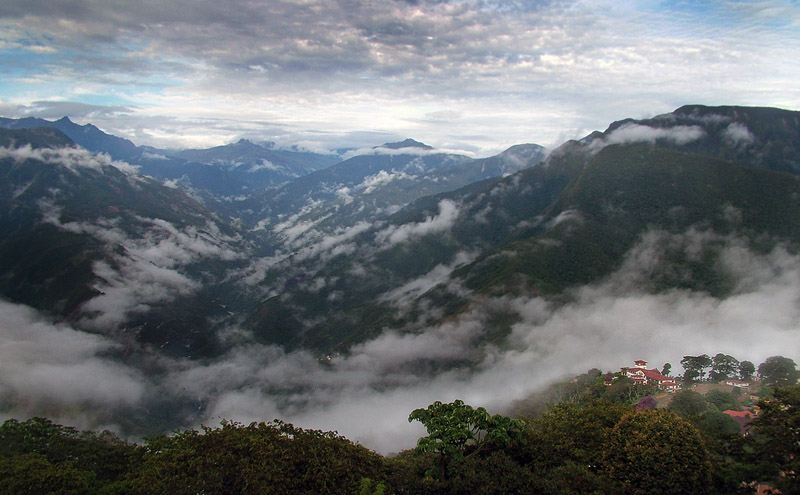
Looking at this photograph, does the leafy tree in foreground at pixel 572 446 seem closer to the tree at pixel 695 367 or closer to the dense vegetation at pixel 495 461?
the dense vegetation at pixel 495 461

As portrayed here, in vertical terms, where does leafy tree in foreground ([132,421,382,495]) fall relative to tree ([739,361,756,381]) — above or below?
above

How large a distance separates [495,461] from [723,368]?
10823 cm

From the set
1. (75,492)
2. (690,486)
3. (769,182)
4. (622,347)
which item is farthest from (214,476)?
(769,182)

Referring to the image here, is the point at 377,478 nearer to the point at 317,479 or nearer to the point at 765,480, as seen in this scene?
the point at 317,479

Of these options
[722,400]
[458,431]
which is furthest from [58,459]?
[722,400]

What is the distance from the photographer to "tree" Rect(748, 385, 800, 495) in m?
28.3

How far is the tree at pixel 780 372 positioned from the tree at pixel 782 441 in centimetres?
8512

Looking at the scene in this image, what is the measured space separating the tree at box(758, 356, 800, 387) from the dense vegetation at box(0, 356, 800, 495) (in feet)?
246

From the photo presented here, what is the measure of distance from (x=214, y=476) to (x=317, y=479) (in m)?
9.05

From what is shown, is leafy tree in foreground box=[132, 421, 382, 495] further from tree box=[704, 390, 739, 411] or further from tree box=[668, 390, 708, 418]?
tree box=[704, 390, 739, 411]

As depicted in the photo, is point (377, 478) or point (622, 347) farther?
point (622, 347)

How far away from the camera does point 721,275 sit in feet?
566

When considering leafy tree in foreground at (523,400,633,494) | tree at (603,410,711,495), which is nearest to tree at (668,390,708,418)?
leafy tree in foreground at (523,400,633,494)

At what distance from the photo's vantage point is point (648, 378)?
350 feet
